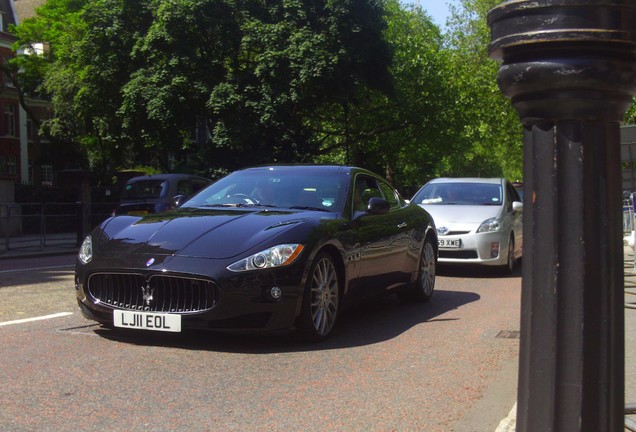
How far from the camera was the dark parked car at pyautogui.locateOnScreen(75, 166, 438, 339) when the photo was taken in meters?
5.80

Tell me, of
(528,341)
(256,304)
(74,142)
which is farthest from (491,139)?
(528,341)

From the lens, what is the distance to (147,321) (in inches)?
231

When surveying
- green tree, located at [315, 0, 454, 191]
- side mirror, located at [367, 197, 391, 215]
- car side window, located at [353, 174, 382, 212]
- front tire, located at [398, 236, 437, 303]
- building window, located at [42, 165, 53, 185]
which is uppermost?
green tree, located at [315, 0, 454, 191]

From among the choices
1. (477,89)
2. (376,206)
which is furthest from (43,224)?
(477,89)

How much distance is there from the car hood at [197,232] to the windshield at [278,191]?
1.40 ft

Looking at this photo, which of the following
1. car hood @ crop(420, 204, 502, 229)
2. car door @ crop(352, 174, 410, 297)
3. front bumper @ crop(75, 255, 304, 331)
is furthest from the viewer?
car hood @ crop(420, 204, 502, 229)

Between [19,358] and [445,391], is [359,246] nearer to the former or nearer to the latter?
[445,391]

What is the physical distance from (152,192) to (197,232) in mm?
10564

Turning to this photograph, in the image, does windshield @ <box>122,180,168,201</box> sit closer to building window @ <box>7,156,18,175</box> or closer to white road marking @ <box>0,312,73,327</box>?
white road marking @ <box>0,312,73,327</box>

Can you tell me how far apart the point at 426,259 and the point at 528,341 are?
7022 millimetres

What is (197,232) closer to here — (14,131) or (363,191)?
(363,191)

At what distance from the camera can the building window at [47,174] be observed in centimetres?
5822

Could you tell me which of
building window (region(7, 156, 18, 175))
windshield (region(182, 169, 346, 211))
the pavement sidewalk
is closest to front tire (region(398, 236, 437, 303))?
windshield (region(182, 169, 346, 211))

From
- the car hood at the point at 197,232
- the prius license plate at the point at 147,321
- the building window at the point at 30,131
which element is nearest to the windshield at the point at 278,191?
the car hood at the point at 197,232
